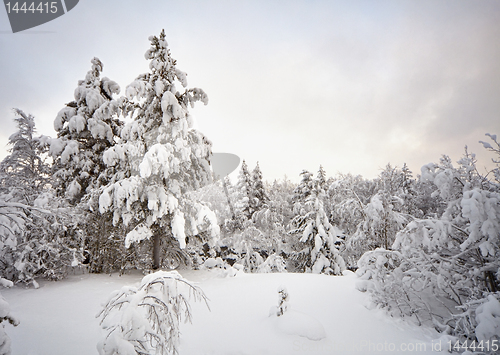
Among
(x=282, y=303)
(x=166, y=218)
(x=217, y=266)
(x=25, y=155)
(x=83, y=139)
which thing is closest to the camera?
(x=282, y=303)

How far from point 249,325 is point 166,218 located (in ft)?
16.9

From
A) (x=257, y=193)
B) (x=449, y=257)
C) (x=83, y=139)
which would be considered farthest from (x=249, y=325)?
(x=257, y=193)

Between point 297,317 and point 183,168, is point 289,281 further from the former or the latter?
point 183,168

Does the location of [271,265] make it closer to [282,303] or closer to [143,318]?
[282,303]

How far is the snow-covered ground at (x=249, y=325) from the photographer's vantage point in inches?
175

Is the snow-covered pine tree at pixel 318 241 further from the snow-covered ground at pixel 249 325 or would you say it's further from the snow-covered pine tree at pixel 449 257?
the snow-covered pine tree at pixel 449 257

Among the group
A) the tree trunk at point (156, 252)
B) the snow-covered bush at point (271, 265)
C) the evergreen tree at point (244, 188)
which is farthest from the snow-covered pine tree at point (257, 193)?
the tree trunk at point (156, 252)

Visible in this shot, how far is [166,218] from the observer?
29.2 ft

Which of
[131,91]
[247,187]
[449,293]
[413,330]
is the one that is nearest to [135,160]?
[131,91]

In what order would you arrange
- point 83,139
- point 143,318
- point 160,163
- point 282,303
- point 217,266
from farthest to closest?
point 83,139
point 217,266
point 160,163
point 282,303
point 143,318

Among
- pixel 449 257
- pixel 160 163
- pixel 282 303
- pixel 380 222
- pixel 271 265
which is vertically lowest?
pixel 271 265

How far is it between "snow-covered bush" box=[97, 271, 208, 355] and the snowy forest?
3 centimetres

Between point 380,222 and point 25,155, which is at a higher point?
point 25,155

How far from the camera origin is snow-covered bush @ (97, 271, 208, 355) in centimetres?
239
